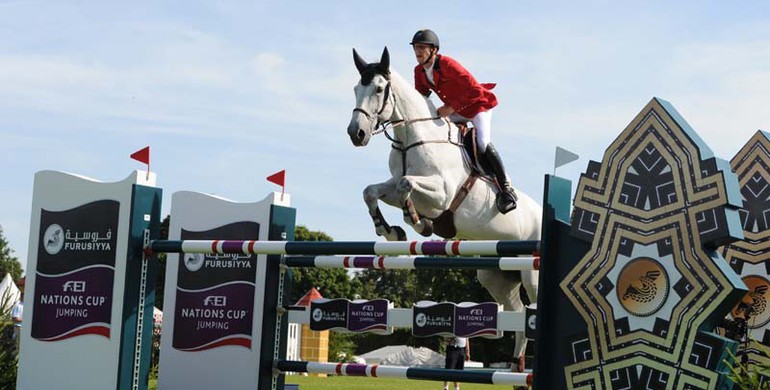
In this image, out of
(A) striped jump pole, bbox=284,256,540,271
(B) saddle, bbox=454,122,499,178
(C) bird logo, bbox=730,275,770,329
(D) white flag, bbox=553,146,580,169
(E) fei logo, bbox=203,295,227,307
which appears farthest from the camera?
(E) fei logo, bbox=203,295,227,307

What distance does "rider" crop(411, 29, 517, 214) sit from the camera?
6426 millimetres

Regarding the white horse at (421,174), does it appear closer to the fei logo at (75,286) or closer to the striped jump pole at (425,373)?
the striped jump pole at (425,373)

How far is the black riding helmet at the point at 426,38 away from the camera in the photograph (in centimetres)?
→ 638

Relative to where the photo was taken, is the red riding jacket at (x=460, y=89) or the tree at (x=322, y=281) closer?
the red riding jacket at (x=460, y=89)

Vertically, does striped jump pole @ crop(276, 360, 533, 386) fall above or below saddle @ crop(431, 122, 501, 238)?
below

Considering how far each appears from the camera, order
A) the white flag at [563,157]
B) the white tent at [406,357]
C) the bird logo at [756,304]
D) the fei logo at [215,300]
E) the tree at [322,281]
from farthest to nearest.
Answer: the tree at [322,281] < the white tent at [406,357] < the fei logo at [215,300] < the bird logo at [756,304] < the white flag at [563,157]

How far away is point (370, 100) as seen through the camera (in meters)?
6.08

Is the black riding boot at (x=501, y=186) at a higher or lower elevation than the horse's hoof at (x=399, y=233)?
higher

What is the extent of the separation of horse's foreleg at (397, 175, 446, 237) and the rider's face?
29.4 inches

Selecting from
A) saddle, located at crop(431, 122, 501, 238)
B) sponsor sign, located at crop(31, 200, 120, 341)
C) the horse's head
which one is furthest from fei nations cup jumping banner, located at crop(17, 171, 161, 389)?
saddle, located at crop(431, 122, 501, 238)

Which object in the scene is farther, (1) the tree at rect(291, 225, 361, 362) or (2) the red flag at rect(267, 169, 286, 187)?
(1) the tree at rect(291, 225, 361, 362)

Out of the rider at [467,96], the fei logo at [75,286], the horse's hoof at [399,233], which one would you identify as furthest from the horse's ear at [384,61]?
the fei logo at [75,286]

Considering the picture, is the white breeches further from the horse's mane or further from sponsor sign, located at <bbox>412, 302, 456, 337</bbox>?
sponsor sign, located at <bbox>412, 302, 456, 337</bbox>

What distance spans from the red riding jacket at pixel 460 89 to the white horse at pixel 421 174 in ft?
0.41
